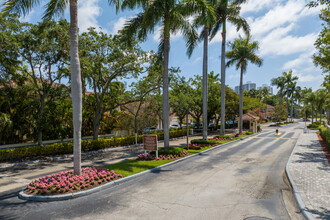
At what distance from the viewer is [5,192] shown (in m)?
8.63

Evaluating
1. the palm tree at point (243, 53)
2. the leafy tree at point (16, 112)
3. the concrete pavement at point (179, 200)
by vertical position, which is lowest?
the concrete pavement at point (179, 200)

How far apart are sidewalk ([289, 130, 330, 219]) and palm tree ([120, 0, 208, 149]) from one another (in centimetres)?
856

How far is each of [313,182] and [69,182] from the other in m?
10.6

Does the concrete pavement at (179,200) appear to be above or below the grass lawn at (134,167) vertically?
below

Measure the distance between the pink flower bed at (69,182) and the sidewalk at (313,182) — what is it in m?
7.76

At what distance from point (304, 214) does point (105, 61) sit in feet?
50.9

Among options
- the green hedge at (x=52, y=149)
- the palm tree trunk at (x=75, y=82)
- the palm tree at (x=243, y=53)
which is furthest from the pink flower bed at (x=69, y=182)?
the palm tree at (x=243, y=53)

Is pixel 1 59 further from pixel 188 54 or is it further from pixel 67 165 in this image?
pixel 188 54

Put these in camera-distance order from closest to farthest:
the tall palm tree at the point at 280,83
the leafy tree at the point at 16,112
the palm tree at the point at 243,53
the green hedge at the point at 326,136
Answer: the leafy tree at the point at 16,112 < the green hedge at the point at 326,136 < the palm tree at the point at 243,53 < the tall palm tree at the point at 280,83

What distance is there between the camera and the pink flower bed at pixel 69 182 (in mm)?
8172

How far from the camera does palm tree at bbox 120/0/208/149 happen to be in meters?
14.0

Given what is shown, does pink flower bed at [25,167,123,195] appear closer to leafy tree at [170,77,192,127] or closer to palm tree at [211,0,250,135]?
leafy tree at [170,77,192,127]

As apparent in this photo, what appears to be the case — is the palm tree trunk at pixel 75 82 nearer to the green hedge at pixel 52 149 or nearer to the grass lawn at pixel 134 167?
the grass lawn at pixel 134 167

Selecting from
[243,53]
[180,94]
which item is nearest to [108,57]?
[180,94]
